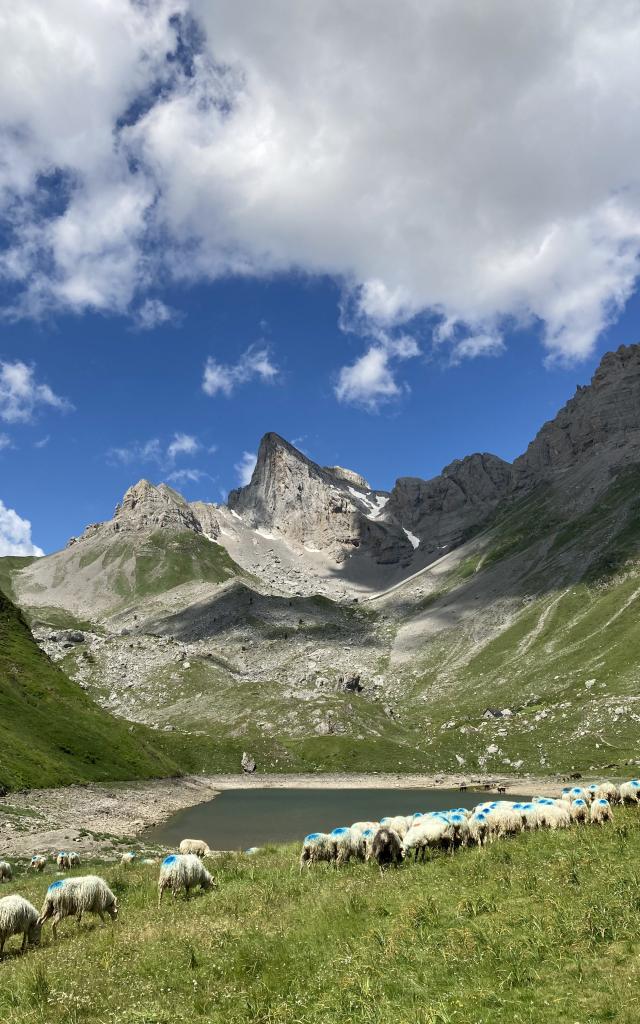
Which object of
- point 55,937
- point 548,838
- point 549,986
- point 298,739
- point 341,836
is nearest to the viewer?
point 549,986

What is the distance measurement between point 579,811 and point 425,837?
866 centimetres

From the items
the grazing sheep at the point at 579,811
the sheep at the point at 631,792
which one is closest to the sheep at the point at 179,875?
the grazing sheep at the point at 579,811

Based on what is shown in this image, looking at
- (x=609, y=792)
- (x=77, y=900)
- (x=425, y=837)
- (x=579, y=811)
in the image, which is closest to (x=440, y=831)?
(x=425, y=837)

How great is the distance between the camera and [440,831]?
25531 mm

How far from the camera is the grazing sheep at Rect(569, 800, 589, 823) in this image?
2866 centimetres

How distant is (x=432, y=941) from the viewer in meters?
14.3

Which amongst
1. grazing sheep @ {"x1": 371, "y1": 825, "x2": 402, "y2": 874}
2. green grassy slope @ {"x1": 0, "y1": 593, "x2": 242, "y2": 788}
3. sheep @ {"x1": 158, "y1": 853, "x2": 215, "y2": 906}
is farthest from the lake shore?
grazing sheep @ {"x1": 371, "y1": 825, "x2": 402, "y2": 874}

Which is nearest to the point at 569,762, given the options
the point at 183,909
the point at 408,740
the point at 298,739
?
the point at 408,740

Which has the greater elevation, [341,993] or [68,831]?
A: [341,993]

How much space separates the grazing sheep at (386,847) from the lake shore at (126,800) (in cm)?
3577

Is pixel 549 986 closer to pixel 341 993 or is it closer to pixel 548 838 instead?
pixel 341 993

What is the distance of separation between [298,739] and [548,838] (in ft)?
484

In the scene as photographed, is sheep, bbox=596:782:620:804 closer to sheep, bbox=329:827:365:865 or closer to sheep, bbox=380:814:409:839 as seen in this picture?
sheep, bbox=380:814:409:839

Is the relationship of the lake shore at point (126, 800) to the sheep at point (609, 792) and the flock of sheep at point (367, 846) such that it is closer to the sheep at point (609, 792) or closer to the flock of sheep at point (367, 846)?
the flock of sheep at point (367, 846)
